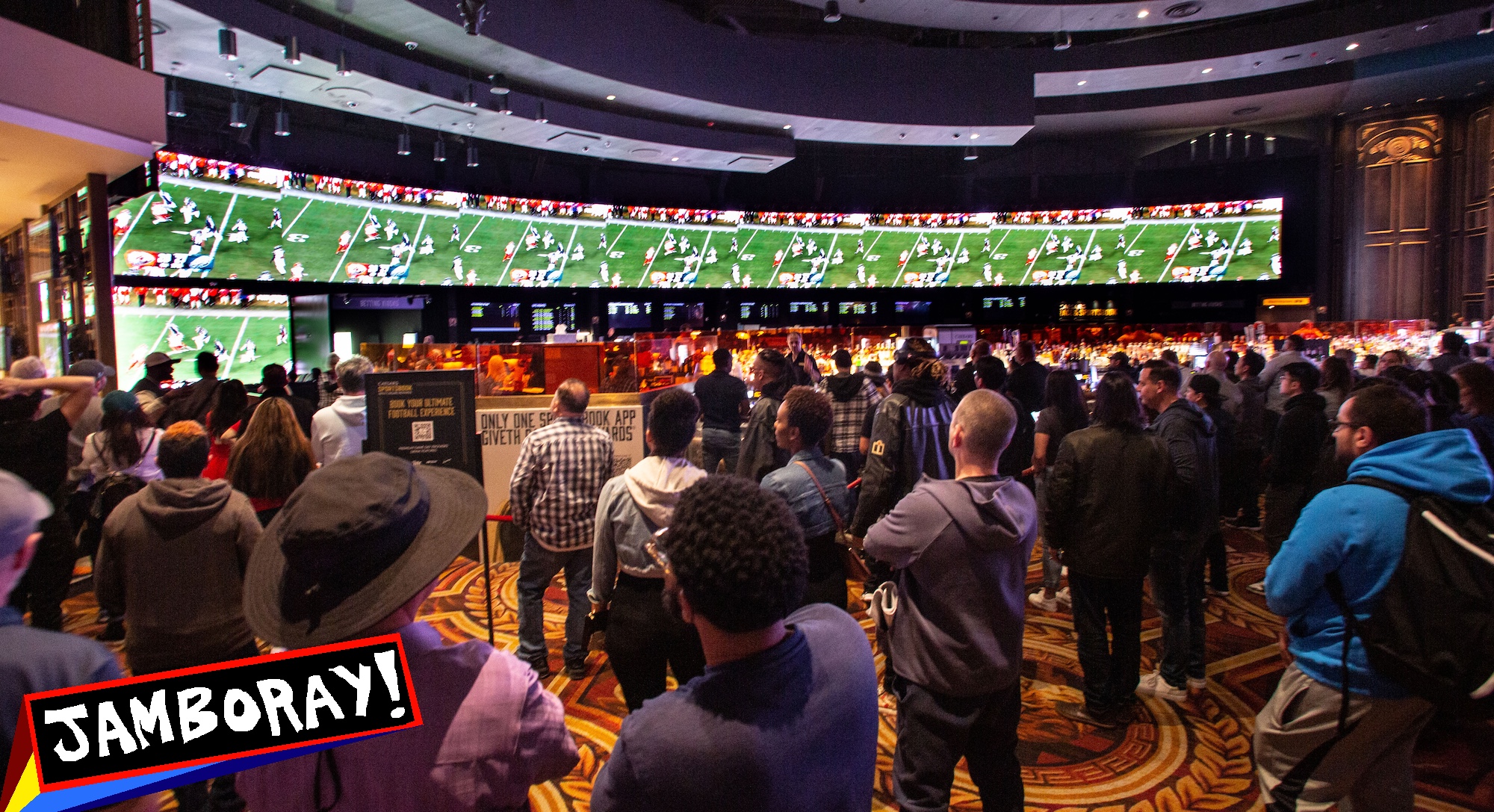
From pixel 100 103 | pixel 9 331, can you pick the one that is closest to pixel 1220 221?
pixel 100 103

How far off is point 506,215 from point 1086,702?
1125cm

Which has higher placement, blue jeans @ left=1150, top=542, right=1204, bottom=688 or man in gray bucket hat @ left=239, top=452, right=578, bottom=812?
man in gray bucket hat @ left=239, top=452, right=578, bottom=812

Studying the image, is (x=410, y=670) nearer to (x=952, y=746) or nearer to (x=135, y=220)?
(x=952, y=746)

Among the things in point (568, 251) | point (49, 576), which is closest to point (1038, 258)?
point (568, 251)

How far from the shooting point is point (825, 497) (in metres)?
2.74

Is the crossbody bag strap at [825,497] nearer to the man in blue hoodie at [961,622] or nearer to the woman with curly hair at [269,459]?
the man in blue hoodie at [961,622]

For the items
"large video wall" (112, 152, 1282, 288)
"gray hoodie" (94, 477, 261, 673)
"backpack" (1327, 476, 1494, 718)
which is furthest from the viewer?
"large video wall" (112, 152, 1282, 288)

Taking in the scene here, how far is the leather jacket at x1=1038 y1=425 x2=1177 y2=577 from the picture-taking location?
3.04 metres

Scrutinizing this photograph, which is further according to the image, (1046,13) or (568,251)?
(568,251)

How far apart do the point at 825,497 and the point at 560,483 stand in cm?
143

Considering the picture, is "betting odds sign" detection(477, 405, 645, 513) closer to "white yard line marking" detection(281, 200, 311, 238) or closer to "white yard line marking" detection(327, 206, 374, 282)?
"white yard line marking" detection(281, 200, 311, 238)

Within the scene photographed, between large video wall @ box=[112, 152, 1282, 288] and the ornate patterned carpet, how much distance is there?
6.21 m

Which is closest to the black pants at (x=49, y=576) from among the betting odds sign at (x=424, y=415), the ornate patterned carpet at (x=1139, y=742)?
the ornate patterned carpet at (x=1139, y=742)

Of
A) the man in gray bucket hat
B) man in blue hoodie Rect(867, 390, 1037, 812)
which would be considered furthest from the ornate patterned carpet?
the man in gray bucket hat
